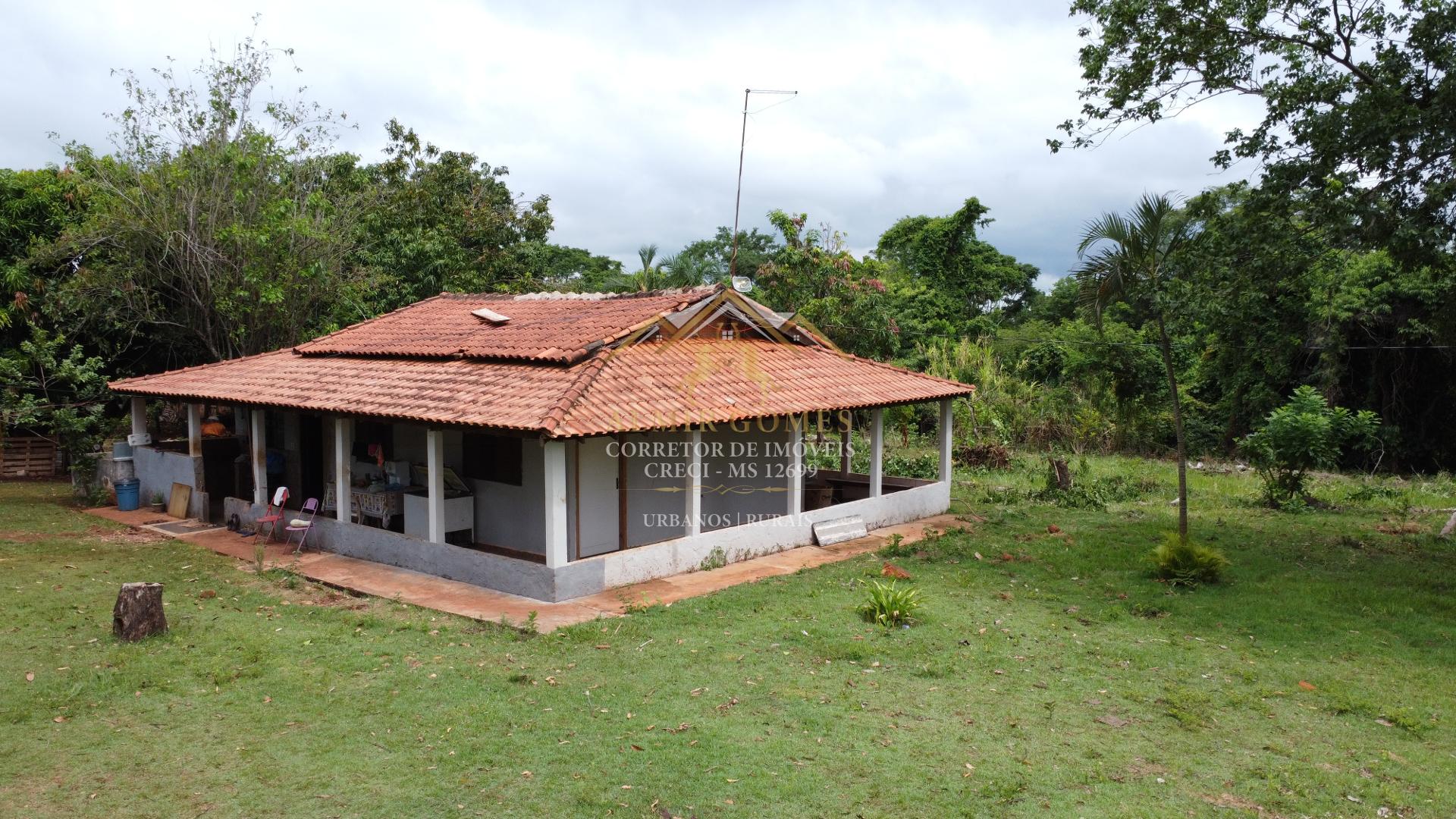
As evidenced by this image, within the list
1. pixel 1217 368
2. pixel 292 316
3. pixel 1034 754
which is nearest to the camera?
pixel 1034 754

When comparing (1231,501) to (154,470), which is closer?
(154,470)

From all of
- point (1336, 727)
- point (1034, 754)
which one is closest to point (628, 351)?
point (1034, 754)

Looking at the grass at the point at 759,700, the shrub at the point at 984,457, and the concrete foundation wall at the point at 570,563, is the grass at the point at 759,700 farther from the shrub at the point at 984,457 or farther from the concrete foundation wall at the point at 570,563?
the shrub at the point at 984,457

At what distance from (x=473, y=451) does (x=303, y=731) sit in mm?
6892

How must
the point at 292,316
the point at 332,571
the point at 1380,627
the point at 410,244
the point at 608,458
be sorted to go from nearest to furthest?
the point at 1380,627
the point at 332,571
the point at 608,458
the point at 292,316
the point at 410,244

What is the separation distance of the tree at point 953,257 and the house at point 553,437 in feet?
68.3

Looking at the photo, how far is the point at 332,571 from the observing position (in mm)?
11469

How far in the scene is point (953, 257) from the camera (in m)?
36.2

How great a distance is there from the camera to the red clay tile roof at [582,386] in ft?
35.1

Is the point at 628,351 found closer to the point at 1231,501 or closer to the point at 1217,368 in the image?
the point at 1231,501

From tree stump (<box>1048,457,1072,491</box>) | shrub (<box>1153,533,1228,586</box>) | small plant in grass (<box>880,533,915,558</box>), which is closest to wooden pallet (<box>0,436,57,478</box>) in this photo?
small plant in grass (<box>880,533,915,558</box>)

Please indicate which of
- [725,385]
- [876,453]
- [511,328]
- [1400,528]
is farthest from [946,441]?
[511,328]

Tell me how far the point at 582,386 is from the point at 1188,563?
766cm

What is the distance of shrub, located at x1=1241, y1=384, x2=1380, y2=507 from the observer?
16.3 m
